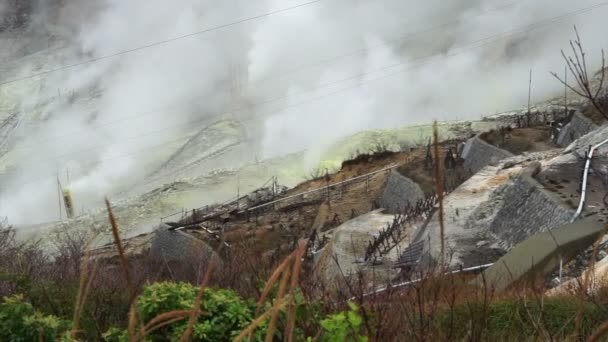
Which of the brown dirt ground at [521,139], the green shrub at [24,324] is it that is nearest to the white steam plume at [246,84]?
the brown dirt ground at [521,139]

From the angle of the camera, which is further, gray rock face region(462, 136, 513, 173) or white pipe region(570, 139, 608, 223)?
gray rock face region(462, 136, 513, 173)

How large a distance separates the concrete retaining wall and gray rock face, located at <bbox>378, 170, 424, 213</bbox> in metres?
6.13

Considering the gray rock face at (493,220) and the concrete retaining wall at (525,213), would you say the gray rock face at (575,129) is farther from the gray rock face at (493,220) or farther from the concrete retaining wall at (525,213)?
the concrete retaining wall at (525,213)

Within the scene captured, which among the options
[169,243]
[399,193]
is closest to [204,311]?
[169,243]

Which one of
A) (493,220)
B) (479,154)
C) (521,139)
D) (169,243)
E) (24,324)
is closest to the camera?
(24,324)

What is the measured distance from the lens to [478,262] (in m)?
12.2

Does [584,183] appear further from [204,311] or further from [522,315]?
[204,311]

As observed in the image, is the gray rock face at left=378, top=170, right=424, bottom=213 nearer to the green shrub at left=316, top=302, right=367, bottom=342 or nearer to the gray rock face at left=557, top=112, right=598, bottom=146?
the gray rock face at left=557, top=112, right=598, bottom=146

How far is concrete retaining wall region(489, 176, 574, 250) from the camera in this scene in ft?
38.7

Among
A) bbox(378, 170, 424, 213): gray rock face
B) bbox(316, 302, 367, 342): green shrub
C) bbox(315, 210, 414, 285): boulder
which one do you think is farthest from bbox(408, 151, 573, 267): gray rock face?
bbox(316, 302, 367, 342): green shrub

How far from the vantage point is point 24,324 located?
4.75 metres

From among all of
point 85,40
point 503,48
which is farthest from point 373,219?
point 85,40

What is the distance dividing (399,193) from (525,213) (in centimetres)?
877

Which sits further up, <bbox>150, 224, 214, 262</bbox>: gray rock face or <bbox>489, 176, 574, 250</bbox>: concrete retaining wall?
<bbox>489, 176, 574, 250</bbox>: concrete retaining wall
